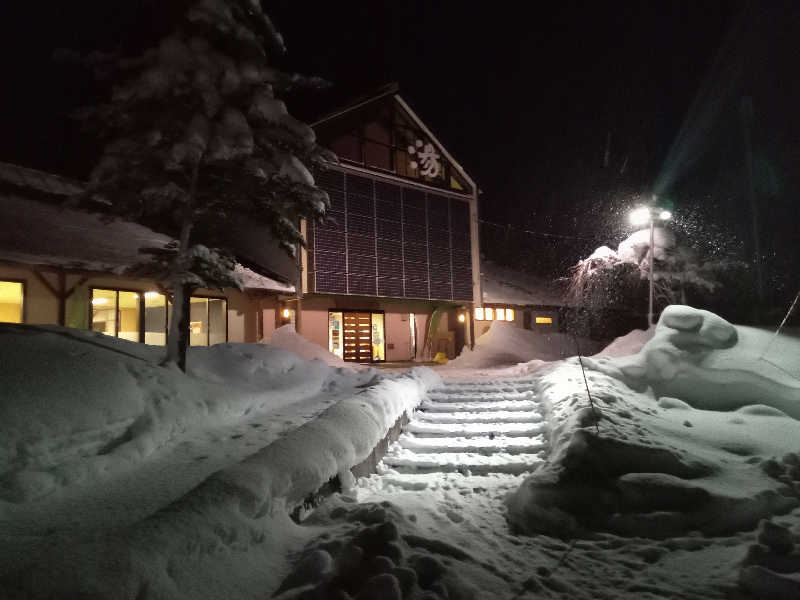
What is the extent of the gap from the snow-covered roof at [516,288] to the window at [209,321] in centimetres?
1264

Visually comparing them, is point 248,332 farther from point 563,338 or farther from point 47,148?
point 563,338

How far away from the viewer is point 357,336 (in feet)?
66.9

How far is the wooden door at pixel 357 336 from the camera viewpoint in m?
20.2

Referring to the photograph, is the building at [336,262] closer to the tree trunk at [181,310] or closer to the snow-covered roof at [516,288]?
the snow-covered roof at [516,288]

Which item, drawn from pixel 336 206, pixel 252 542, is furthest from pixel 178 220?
pixel 336 206

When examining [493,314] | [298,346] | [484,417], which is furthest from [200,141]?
[493,314]

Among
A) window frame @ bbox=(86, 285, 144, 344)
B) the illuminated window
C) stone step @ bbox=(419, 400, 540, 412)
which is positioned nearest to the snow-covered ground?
stone step @ bbox=(419, 400, 540, 412)

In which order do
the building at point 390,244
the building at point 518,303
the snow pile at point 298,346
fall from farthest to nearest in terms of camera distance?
the building at point 518,303 < the building at point 390,244 < the snow pile at point 298,346

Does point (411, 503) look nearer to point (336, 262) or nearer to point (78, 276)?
point (78, 276)

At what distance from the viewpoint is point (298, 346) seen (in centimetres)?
1585

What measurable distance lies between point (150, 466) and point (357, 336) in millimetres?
15371

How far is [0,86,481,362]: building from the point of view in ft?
37.0

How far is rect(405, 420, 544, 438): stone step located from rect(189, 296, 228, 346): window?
33.4ft

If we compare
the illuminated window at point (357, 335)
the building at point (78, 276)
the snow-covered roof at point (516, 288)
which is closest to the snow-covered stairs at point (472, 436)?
the building at point (78, 276)
